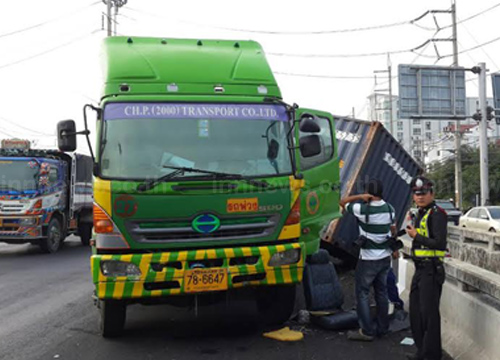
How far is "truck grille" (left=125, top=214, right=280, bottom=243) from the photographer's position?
5.38 m

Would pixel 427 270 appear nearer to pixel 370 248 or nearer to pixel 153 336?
pixel 370 248

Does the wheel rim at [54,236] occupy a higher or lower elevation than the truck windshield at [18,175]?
lower

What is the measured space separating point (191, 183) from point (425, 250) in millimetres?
2313

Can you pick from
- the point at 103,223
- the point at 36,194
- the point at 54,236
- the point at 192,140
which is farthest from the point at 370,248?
the point at 54,236

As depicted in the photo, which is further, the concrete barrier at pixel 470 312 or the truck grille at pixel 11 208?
the truck grille at pixel 11 208

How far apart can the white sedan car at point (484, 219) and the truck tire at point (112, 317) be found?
15.7 metres

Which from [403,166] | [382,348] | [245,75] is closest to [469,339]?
[382,348]

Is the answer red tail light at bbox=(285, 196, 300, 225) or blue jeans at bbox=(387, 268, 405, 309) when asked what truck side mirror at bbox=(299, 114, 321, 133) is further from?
blue jeans at bbox=(387, 268, 405, 309)

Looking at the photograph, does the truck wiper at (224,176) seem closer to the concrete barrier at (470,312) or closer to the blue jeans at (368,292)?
the blue jeans at (368,292)

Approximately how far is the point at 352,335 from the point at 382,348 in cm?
39

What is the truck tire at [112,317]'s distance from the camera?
5855 mm

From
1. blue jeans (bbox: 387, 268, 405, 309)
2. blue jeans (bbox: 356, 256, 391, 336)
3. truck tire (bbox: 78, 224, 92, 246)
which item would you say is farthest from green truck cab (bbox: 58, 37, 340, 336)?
truck tire (bbox: 78, 224, 92, 246)

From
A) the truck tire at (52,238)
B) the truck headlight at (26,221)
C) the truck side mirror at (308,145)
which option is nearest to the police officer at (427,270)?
the truck side mirror at (308,145)

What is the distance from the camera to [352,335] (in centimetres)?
591
